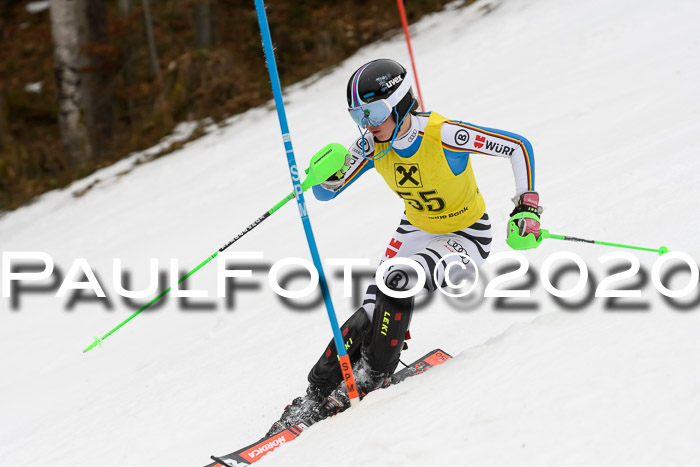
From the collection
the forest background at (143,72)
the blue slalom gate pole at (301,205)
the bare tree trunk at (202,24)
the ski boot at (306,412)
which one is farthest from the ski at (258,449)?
the bare tree trunk at (202,24)

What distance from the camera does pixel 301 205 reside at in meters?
3.45

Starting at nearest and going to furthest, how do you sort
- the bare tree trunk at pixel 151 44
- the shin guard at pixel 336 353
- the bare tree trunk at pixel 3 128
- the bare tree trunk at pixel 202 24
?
the shin guard at pixel 336 353
the bare tree trunk at pixel 202 24
the bare tree trunk at pixel 151 44
the bare tree trunk at pixel 3 128

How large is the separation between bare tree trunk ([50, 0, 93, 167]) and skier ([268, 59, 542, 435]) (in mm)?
10432

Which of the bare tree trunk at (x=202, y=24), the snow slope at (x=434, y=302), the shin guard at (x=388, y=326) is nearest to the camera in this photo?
the snow slope at (x=434, y=302)

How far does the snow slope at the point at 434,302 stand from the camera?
2756mm

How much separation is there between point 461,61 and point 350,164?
788 cm

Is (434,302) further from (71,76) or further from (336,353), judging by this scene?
(71,76)

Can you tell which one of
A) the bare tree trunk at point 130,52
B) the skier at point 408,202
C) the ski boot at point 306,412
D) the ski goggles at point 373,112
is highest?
the bare tree trunk at point 130,52

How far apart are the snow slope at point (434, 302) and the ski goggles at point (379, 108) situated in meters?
1.28

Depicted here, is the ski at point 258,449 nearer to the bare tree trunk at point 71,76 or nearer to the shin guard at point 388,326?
the shin guard at point 388,326

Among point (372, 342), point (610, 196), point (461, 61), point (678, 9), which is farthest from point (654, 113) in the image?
point (372, 342)

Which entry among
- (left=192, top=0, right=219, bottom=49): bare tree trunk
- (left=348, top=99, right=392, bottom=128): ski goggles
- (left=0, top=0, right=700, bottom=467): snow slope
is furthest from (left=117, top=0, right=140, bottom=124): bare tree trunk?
(left=348, top=99, right=392, bottom=128): ski goggles

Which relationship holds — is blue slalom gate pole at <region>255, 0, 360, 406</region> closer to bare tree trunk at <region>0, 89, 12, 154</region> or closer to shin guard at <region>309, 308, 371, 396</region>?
shin guard at <region>309, 308, 371, 396</region>

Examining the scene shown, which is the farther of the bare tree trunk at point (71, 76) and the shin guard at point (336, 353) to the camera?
the bare tree trunk at point (71, 76)
